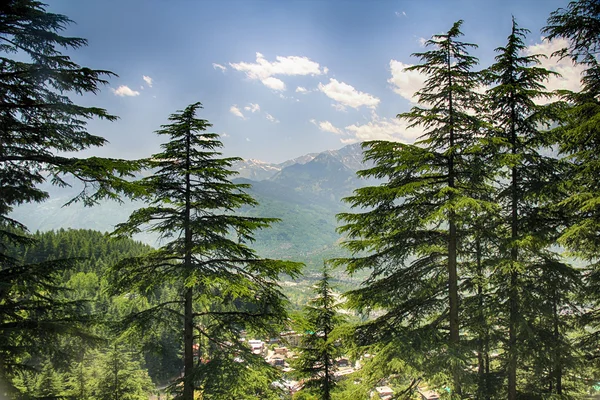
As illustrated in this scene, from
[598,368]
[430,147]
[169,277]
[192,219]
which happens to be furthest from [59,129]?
[598,368]

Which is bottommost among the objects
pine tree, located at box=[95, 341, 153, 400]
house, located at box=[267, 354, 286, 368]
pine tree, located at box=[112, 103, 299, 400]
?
house, located at box=[267, 354, 286, 368]

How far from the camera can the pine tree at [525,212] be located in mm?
8109

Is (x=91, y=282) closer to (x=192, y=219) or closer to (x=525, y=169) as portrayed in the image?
(x=192, y=219)

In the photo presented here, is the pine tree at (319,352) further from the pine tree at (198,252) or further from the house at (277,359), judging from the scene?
the house at (277,359)

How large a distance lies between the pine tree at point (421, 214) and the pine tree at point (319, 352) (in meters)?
5.58

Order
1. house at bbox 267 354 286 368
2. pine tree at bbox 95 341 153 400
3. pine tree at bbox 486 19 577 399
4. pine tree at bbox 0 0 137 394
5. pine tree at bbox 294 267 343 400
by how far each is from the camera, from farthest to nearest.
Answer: house at bbox 267 354 286 368, pine tree at bbox 95 341 153 400, pine tree at bbox 294 267 343 400, pine tree at bbox 486 19 577 399, pine tree at bbox 0 0 137 394

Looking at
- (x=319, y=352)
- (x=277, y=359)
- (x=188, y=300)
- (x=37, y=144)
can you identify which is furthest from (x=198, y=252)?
(x=277, y=359)

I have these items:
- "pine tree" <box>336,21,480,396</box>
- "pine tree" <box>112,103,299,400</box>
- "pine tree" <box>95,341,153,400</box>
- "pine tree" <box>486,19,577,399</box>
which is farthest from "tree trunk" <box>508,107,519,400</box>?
"pine tree" <box>95,341,153,400</box>

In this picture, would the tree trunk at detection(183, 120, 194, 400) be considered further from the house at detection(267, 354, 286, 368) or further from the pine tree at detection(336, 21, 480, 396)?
the house at detection(267, 354, 286, 368)

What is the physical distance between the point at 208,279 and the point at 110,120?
4.59m

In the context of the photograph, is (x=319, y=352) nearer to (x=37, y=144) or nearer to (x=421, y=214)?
(x=421, y=214)

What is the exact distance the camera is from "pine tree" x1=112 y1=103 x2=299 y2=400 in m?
7.86

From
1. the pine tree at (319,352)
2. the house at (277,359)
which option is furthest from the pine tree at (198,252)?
the house at (277,359)

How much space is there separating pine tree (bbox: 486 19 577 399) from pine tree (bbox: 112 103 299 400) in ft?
20.4
